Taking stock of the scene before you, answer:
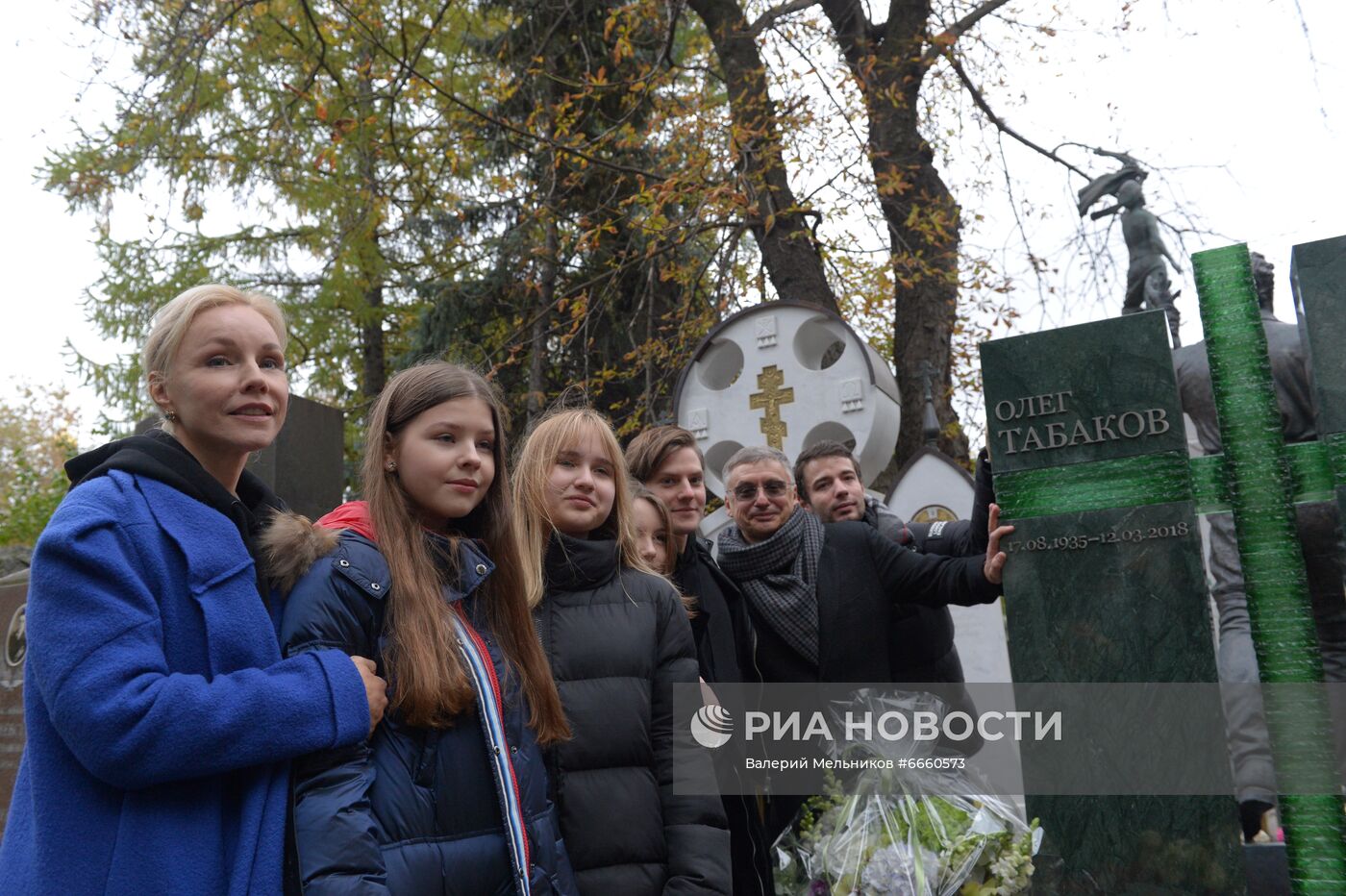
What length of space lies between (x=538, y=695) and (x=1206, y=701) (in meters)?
1.55

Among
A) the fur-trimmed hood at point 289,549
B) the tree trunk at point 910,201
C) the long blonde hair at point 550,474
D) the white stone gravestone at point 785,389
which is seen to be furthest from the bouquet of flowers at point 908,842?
the tree trunk at point 910,201

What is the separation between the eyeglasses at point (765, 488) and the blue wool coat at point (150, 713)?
2009 millimetres

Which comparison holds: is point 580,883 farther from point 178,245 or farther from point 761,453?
point 178,245

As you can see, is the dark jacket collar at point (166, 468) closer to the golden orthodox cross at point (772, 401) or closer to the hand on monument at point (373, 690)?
the hand on monument at point (373, 690)

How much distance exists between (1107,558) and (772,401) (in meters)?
4.29

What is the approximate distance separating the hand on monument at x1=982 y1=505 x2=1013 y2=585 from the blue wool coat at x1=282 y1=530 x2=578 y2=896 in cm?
130

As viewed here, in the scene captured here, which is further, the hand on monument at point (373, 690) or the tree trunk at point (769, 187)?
the tree trunk at point (769, 187)

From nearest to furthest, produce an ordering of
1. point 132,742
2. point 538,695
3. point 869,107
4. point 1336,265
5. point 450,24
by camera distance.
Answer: point 132,742
point 538,695
point 1336,265
point 869,107
point 450,24

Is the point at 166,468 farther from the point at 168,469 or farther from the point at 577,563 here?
the point at 577,563

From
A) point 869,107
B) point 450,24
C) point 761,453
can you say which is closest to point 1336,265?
point 761,453

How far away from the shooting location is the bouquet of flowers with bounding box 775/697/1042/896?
8.89 feet

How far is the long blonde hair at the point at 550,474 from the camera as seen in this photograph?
2889 millimetres

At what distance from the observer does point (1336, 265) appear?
8.18 ft

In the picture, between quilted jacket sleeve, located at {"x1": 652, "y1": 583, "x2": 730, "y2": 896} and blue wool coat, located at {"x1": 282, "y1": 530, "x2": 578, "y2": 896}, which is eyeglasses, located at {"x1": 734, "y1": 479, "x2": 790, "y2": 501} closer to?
quilted jacket sleeve, located at {"x1": 652, "y1": 583, "x2": 730, "y2": 896}
